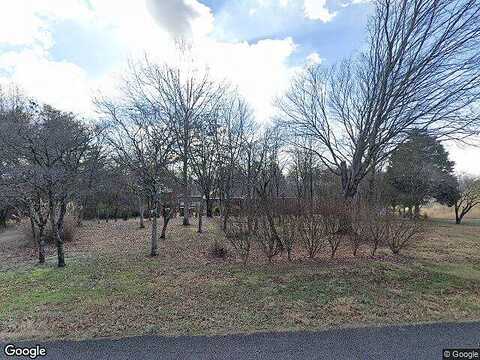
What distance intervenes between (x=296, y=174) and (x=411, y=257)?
16.4 m

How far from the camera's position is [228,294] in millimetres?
5531

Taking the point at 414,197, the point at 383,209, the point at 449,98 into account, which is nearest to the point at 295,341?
the point at 383,209

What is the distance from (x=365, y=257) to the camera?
8.01m

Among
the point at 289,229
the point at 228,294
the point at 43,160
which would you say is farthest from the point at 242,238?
the point at 43,160

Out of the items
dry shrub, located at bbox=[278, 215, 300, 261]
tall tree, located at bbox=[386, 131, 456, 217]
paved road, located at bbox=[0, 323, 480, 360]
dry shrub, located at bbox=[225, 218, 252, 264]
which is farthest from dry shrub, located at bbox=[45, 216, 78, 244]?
tall tree, located at bbox=[386, 131, 456, 217]

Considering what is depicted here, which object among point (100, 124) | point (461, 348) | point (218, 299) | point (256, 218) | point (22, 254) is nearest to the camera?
point (461, 348)

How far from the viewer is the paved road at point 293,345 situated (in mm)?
3340

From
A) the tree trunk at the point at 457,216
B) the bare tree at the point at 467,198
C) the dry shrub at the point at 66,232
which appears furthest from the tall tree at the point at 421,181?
the dry shrub at the point at 66,232

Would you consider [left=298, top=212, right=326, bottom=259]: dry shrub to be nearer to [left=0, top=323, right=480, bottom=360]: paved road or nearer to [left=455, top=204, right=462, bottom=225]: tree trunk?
[left=0, top=323, right=480, bottom=360]: paved road

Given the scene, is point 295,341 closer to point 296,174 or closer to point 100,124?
point 100,124

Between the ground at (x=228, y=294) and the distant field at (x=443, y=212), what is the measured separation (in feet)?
77.5

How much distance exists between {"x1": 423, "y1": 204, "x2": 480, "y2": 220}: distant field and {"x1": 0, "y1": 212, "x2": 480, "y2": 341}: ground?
23.6 metres

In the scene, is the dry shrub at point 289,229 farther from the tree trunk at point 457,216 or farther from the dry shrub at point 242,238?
the tree trunk at point 457,216

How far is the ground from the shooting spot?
427 cm
